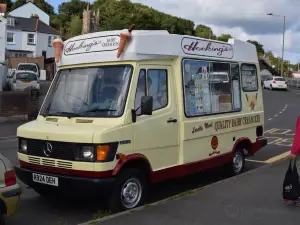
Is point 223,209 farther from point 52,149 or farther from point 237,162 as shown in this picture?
→ point 237,162

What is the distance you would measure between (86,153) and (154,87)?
157cm

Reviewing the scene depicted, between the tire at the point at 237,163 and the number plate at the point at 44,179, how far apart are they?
3990 millimetres

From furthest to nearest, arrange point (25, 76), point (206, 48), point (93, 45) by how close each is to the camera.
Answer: point (25, 76) < point (206, 48) < point (93, 45)

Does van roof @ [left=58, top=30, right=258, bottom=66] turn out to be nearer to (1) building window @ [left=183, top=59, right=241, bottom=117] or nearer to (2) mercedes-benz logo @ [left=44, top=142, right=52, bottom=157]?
(1) building window @ [left=183, top=59, right=241, bottom=117]

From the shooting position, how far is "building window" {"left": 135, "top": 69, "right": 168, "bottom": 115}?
20.9 feet

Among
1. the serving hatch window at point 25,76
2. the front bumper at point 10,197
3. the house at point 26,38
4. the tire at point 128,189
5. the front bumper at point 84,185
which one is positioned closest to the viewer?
the front bumper at point 10,197

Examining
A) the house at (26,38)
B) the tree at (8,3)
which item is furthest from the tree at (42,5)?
the house at (26,38)

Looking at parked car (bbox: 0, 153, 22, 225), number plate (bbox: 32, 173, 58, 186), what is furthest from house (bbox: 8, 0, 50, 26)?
parked car (bbox: 0, 153, 22, 225)

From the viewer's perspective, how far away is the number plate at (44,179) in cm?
595

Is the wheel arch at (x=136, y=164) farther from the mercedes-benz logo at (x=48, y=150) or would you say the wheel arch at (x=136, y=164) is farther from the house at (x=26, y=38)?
the house at (x=26, y=38)

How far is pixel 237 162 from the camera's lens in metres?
8.97

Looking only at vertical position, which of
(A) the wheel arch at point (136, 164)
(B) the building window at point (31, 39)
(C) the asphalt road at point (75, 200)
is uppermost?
(B) the building window at point (31, 39)

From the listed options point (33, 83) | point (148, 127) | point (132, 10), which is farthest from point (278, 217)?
point (132, 10)

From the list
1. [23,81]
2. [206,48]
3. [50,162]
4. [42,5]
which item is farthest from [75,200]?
[42,5]
